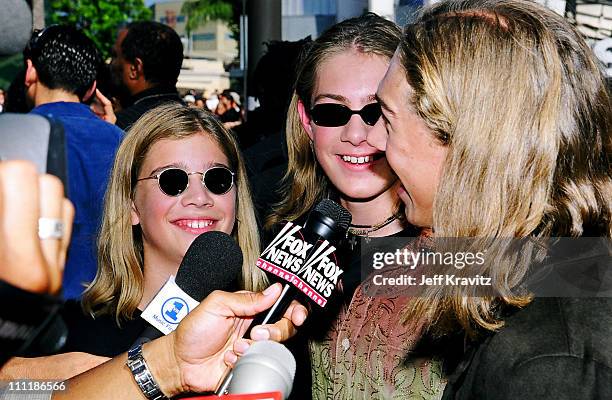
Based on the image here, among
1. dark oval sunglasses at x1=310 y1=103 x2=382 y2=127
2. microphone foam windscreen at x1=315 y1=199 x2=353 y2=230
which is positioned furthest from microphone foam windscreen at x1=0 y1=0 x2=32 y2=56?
dark oval sunglasses at x1=310 y1=103 x2=382 y2=127

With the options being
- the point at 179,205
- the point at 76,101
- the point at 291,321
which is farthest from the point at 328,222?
the point at 76,101

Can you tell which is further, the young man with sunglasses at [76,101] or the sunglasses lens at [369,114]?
the young man with sunglasses at [76,101]

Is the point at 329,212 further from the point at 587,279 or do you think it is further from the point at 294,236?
the point at 587,279

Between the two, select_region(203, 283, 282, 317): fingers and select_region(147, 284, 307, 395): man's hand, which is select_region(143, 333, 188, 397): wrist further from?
select_region(203, 283, 282, 317): fingers

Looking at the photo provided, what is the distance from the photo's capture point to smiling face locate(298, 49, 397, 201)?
8.93 ft

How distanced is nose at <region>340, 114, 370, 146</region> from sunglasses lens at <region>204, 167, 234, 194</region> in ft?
1.46

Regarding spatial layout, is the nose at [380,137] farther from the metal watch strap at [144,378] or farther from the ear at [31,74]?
the ear at [31,74]

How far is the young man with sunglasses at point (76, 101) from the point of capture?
3.46 m

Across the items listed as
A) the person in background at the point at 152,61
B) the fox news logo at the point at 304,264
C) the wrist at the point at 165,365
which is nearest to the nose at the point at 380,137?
the fox news logo at the point at 304,264

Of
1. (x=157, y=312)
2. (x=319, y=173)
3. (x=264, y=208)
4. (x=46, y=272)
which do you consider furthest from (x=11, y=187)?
(x=264, y=208)

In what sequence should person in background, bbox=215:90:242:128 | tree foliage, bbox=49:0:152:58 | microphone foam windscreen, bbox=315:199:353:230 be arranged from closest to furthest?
microphone foam windscreen, bbox=315:199:353:230
person in background, bbox=215:90:242:128
tree foliage, bbox=49:0:152:58

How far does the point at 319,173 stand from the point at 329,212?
1.17m

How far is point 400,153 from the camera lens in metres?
1.77

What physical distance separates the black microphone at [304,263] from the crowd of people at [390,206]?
0.05 m
